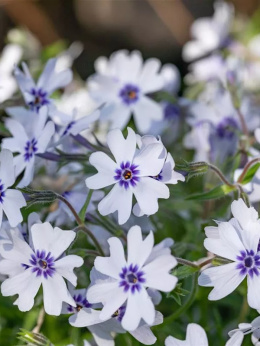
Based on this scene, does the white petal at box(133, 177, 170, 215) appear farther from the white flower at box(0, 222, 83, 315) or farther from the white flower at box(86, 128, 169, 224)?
the white flower at box(0, 222, 83, 315)

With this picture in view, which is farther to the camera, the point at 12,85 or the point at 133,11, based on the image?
the point at 133,11

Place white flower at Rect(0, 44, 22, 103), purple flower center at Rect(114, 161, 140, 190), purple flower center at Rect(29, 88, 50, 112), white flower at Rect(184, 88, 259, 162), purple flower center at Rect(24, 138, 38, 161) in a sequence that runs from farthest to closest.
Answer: white flower at Rect(0, 44, 22, 103) < white flower at Rect(184, 88, 259, 162) < purple flower center at Rect(29, 88, 50, 112) < purple flower center at Rect(24, 138, 38, 161) < purple flower center at Rect(114, 161, 140, 190)

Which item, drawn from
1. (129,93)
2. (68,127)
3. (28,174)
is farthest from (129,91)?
(28,174)

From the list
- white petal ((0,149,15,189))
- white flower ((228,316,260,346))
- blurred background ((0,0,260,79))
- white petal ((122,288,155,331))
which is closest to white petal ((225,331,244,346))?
white flower ((228,316,260,346))

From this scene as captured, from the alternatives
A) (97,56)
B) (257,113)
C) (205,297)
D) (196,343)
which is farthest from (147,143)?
(97,56)

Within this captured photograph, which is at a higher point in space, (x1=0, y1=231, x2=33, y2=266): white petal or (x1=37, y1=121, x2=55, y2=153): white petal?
(x1=37, y1=121, x2=55, y2=153): white petal

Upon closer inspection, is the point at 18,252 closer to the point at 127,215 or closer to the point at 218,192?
the point at 127,215

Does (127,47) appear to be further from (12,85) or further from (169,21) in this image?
(12,85)
